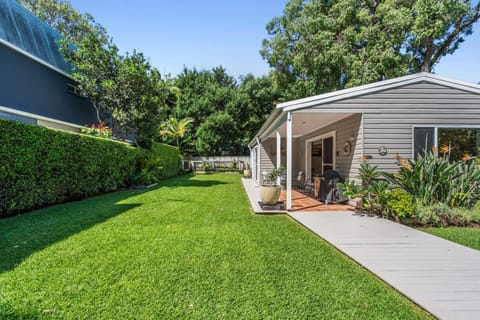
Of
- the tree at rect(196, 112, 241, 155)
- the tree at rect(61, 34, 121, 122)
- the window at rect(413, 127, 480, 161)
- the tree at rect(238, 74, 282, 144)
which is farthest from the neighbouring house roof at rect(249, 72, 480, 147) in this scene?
the tree at rect(238, 74, 282, 144)

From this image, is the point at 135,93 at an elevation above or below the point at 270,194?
above

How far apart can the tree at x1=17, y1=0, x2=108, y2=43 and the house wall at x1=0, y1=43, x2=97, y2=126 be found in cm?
1136

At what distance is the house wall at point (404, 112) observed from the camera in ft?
20.4

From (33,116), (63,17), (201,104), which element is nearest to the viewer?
(33,116)

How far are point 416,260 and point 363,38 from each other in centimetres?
1402

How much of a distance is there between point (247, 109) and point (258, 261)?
21.2 metres

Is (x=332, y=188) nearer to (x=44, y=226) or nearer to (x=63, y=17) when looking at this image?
(x=44, y=226)

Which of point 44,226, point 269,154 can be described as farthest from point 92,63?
point 269,154

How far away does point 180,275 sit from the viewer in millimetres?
2713

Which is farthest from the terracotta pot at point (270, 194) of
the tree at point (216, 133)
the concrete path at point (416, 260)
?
the tree at point (216, 133)

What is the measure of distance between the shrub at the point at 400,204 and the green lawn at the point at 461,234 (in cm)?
41

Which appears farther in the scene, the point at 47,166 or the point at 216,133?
the point at 216,133

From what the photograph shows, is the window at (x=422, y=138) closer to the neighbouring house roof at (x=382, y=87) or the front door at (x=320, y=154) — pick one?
the neighbouring house roof at (x=382, y=87)

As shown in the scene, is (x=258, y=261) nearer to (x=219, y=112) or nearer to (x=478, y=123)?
(x=478, y=123)
